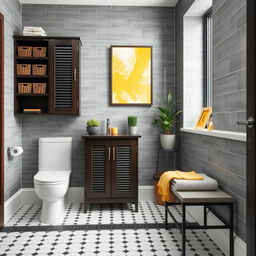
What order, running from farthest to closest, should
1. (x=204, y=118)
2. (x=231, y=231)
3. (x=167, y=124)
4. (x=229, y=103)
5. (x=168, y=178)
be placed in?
(x=167, y=124), (x=204, y=118), (x=168, y=178), (x=229, y=103), (x=231, y=231)

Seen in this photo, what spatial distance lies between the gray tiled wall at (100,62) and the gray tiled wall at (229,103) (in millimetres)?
1146

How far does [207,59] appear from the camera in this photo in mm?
3625

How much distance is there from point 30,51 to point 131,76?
4.35ft

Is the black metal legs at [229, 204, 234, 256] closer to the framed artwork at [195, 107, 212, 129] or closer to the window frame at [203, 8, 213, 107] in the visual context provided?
the framed artwork at [195, 107, 212, 129]

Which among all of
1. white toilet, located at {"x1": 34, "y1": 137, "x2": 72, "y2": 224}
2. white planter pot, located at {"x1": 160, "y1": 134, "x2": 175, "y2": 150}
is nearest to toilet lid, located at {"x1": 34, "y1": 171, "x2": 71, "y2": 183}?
white toilet, located at {"x1": 34, "y1": 137, "x2": 72, "y2": 224}

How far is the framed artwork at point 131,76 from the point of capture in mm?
4035

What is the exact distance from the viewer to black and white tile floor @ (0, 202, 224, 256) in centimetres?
252

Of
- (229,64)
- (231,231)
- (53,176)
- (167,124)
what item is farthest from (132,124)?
(231,231)

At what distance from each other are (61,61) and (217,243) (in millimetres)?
2692

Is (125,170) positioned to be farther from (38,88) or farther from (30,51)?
(30,51)

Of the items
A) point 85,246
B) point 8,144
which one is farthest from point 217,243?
point 8,144

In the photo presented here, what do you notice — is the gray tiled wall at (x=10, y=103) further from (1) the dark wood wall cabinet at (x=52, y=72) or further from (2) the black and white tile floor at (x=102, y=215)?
(2) the black and white tile floor at (x=102, y=215)

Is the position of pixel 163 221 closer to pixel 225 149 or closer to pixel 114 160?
pixel 114 160

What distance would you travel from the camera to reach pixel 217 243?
8.51 feet
